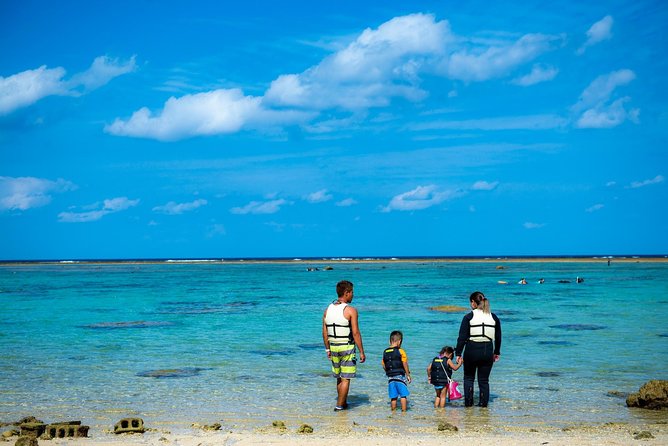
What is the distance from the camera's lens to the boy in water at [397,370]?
37.1ft

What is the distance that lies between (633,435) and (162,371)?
10155 millimetres

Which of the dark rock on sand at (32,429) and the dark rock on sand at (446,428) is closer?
the dark rock on sand at (32,429)

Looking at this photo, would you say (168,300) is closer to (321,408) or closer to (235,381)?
(235,381)

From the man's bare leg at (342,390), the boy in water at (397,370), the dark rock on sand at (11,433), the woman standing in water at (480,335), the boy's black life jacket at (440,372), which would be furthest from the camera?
the boy's black life jacket at (440,372)

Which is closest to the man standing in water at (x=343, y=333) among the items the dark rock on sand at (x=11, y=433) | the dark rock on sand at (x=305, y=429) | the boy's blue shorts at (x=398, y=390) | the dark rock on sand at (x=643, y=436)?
the boy's blue shorts at (x=398, y=390)

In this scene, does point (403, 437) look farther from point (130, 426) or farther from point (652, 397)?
point (652, 397)

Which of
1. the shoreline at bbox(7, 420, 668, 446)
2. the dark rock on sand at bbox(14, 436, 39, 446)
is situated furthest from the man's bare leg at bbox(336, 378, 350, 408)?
the dark rock on sand at bbox(14, 436, 39, 446)

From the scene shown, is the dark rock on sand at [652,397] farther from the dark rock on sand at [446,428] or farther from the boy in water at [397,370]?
the boy in water at [397,370]

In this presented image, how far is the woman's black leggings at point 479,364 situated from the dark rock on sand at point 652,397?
2.53 metres

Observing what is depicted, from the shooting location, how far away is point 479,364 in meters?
11.2

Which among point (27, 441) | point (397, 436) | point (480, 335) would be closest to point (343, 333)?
point (397, 436)

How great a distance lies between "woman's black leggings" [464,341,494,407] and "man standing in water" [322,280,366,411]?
5.94 ft

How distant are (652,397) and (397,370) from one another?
4278 mm

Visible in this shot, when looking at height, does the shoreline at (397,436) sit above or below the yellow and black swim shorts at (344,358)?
below
